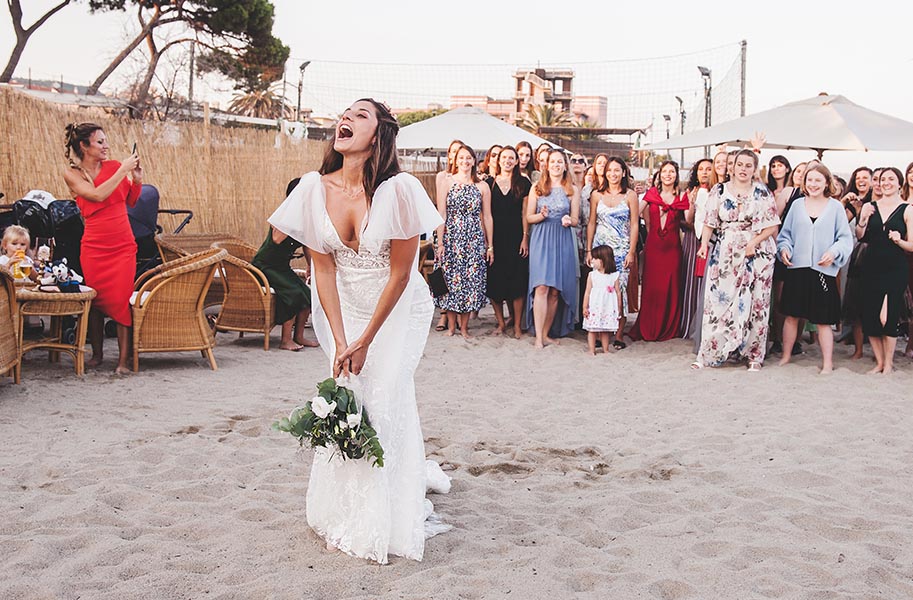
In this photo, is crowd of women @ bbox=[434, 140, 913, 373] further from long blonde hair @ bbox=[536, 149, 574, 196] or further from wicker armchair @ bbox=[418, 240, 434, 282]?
wicker armchair @ bbox=[418, 240, 434, 282]

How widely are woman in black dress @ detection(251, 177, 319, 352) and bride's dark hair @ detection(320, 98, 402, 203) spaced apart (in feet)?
16.5

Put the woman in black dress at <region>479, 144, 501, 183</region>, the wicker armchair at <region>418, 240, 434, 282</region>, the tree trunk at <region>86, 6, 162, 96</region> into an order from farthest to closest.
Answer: the tree trunk at <region>86, 6, 162, 96</region>
the wicker armchair at <region>418, 240, 434, 282</region>
the woman in black dress at <region>479, 144, 501, 183</region>

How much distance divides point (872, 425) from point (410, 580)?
4101 mm

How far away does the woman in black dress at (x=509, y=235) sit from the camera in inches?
381

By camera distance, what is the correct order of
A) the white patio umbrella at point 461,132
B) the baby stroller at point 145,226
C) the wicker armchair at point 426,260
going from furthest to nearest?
the white patio umbrella at point 461,132 → the wicker armchair at point 426,260 → the baby stroller at point 145,226

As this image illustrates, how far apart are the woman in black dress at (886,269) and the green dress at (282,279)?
204 inches

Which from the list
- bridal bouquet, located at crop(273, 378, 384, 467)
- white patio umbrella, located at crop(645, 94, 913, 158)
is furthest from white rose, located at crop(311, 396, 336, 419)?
white patio umbrella, located at crop(645, 94, 913, 158)

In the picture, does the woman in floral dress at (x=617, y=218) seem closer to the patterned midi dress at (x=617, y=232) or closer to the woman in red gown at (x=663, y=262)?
the patterned midi dress at (x=617, y=232)

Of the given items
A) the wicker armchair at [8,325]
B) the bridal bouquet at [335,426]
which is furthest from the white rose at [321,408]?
the wicker armchair at [8,325]

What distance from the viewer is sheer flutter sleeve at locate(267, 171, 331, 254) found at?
367 centimetres

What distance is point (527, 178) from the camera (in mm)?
9820

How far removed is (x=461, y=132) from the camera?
533 inches

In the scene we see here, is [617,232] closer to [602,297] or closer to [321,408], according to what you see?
[602,297]

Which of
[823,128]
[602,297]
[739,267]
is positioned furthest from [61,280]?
[823,128]
